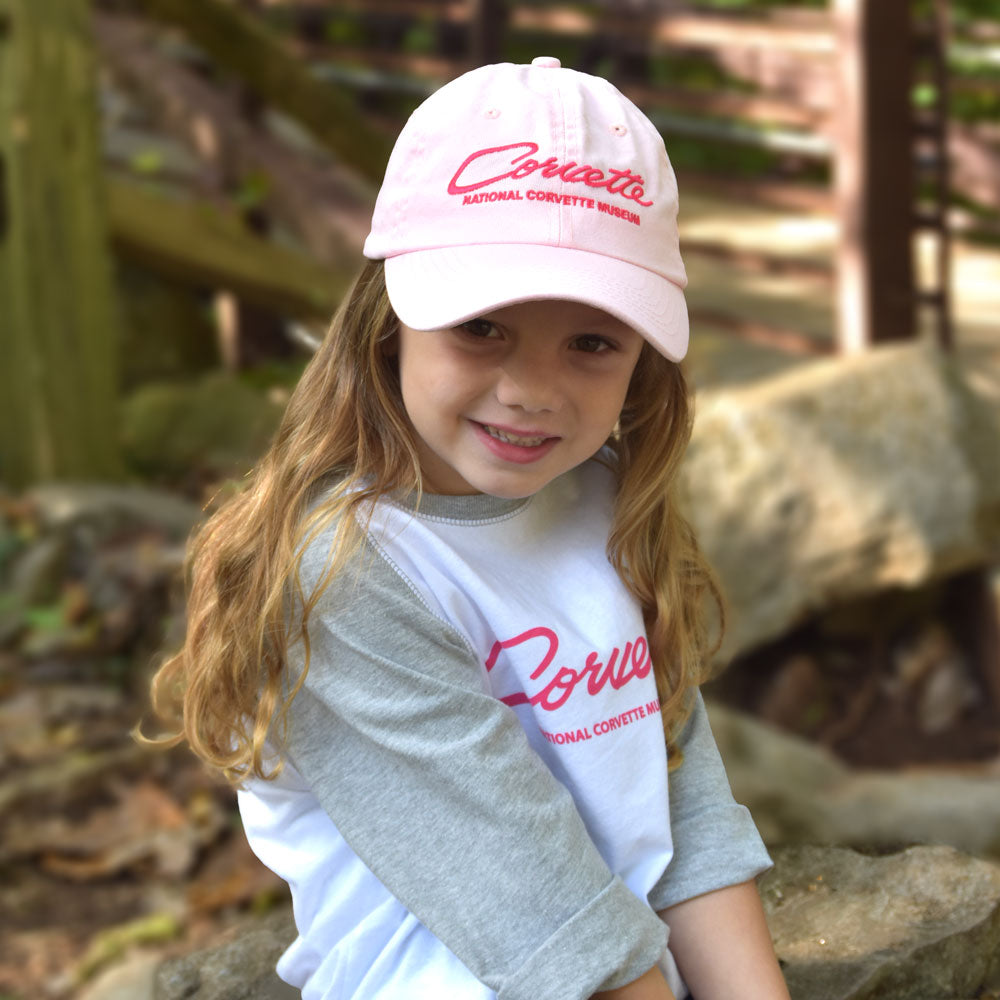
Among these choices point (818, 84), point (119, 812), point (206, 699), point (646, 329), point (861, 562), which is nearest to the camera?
point (646, 329)

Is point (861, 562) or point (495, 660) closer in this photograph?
point (495, 660)

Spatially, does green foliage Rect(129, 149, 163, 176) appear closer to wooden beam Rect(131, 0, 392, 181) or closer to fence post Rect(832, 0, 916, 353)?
wooden beam Rect(131, 0, 392, 181)

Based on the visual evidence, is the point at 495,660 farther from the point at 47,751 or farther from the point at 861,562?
the point at 861,562

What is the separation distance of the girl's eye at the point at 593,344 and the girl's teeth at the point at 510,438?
0.10 m

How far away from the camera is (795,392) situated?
4285mm

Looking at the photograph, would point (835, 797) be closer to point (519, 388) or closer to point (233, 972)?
point (233, 972)

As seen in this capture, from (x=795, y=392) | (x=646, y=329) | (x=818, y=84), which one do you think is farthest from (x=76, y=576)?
(x=818, y=84)

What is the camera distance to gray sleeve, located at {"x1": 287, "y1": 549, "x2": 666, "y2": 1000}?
1.47m

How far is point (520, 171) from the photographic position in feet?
4.68

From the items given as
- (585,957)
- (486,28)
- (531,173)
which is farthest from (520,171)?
(486,28)

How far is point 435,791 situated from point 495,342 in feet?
1.50

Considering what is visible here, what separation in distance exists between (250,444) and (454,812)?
13.1ft

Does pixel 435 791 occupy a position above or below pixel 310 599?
below

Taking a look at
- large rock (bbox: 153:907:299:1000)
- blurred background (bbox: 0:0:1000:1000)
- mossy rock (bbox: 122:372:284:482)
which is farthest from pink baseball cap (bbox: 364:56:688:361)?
mossy rock (bbox: 122:372:284:482)
